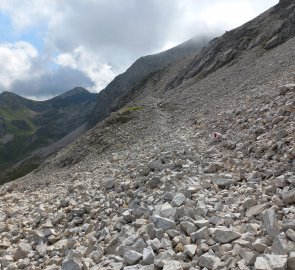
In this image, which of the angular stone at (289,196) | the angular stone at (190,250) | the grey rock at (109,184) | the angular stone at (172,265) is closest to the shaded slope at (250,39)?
the grey rock at (109,184)

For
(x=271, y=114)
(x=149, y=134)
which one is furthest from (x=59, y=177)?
(x=271, y=114)

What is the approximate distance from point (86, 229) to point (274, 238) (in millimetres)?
7668

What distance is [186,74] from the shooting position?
9750 cm

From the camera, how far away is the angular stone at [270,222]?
9045 millimetres

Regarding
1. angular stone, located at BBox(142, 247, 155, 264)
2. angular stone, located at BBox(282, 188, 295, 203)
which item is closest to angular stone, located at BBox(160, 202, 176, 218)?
angular stone, located at BBox(142, 247, 155, 264)

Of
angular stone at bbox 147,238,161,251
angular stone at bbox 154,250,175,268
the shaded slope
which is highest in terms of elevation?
the shaded slope

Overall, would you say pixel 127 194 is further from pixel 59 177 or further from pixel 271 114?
pixel 59 177

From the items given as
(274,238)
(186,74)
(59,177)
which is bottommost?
(274,238)

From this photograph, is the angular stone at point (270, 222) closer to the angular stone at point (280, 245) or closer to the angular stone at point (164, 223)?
the angular stone at point (280, 245)

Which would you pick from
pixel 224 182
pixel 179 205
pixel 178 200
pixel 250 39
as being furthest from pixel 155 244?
pixel 250 39

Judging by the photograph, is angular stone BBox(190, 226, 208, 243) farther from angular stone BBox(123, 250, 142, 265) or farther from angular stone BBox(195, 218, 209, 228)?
angular stone BBox(123, 250, 142, 265)

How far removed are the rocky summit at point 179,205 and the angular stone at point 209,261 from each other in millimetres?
26

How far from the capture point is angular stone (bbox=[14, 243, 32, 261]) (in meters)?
13.5

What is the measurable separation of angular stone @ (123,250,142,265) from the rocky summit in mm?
26
